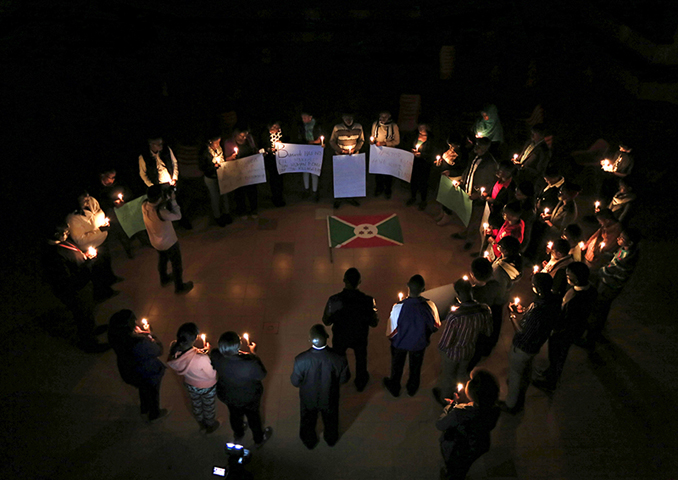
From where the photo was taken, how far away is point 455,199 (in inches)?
337

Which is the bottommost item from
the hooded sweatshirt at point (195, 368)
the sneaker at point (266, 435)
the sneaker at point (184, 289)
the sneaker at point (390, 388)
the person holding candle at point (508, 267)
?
the sneaker at point (266, 435)

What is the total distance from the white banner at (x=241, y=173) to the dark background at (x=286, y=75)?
8.88ft

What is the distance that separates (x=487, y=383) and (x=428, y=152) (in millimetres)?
6057

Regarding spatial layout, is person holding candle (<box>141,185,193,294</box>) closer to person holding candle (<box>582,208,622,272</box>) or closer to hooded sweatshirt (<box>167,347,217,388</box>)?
hooded sweatshirt (<box>167,347,217,388</box>)

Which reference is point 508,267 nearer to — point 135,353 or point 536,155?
point 536,155

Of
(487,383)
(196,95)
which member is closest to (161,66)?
(196,95)

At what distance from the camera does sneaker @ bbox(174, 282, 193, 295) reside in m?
7.68

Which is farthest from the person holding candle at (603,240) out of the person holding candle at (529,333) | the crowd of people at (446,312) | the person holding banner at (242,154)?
the person holding banner at (242,154)

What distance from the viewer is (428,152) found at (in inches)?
360

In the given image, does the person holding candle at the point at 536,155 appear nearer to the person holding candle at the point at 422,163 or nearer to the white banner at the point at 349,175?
the person holding candle at the point at 422,163

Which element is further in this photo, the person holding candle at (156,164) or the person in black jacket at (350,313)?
the person holding candle at (156,164)

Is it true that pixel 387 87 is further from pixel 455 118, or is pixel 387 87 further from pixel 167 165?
pixel 167 165

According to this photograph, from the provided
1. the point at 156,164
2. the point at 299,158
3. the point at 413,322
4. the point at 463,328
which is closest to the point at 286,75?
the point at 299,158

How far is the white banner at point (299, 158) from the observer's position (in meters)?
9.38
